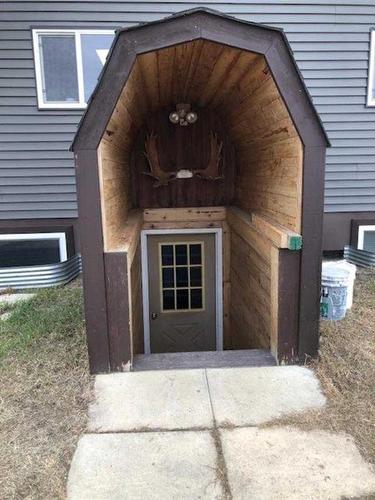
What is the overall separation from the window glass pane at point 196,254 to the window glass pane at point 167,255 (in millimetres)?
273

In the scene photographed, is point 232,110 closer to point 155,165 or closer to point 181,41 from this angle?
point 155,165

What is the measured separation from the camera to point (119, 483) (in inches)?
72.9

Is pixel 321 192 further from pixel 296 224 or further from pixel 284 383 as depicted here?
pixel 284 383

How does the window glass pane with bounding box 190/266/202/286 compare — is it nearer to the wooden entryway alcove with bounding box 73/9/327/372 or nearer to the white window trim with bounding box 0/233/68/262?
the wooden entryway alcove with bounding box 73/9/327/372

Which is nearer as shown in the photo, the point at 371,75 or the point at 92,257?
the point at 92,257

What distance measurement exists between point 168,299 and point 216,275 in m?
0.72

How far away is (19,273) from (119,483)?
11.9 feet

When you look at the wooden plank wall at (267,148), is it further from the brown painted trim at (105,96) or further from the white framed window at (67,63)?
the white framed window at (67,63)

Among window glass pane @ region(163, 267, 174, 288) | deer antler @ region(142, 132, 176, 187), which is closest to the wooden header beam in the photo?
deer antler @ region(142, 132, 176, 187)

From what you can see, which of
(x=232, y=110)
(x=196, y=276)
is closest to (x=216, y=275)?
(x=196, y=276)

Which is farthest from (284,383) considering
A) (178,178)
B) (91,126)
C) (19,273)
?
(19,273)

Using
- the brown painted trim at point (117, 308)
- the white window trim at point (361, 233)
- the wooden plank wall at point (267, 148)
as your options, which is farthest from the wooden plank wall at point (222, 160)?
the white window trim at point (361, 233)

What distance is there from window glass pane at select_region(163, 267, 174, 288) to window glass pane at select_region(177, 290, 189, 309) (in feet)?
0.52

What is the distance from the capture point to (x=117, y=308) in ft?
9.04
